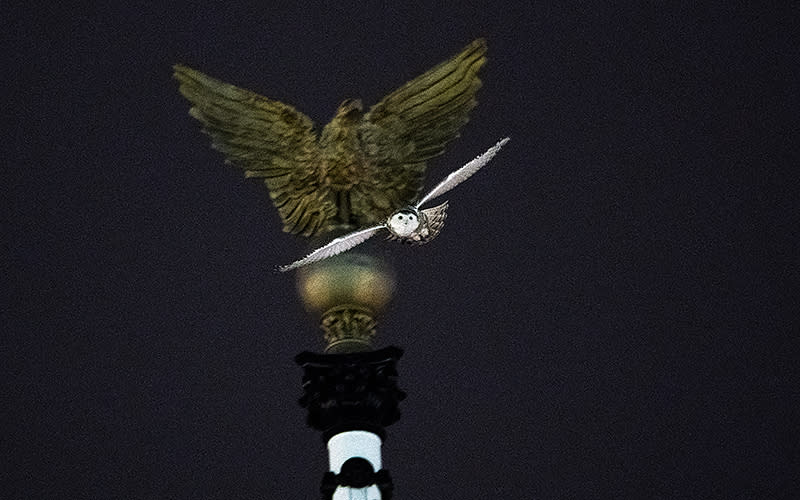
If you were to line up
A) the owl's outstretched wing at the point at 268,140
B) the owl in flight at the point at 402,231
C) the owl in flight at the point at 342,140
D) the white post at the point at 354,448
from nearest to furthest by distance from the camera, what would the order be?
the white post at the point at 354,448 < the owl in flight at the point at 402,231 < the owl in flight at the point at 342,140 < the owl's outstretched wing at the point at 268,140

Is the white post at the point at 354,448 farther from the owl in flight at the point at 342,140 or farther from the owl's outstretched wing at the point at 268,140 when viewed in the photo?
the owl's outstretched wing at the point at 268,140

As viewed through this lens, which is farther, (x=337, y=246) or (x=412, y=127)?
(x=412, y=127)

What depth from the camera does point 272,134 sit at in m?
43.2

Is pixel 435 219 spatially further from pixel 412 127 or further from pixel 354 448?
pixel 354 448

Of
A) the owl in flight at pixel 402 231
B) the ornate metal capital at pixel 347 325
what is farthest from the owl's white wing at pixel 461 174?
the ornate metal capital at pixel 347 325

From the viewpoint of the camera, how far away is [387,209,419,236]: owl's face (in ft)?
135

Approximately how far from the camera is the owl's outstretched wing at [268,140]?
42781 millimetres

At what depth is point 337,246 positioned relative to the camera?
41000 mm

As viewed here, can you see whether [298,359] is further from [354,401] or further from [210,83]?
[210,83]

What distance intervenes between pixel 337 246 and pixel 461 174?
73.5 inches

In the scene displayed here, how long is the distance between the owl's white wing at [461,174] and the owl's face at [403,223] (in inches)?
13.9

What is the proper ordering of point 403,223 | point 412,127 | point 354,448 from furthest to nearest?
1. point 412,127
2. point 403,223
3. point 354,448

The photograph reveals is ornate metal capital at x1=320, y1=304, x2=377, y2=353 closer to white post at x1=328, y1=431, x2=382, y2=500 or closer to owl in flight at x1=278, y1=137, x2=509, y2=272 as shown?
owl in flight at x1=278, y1=137, x2=509, y2=272

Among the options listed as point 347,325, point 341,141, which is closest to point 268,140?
point 341,141
